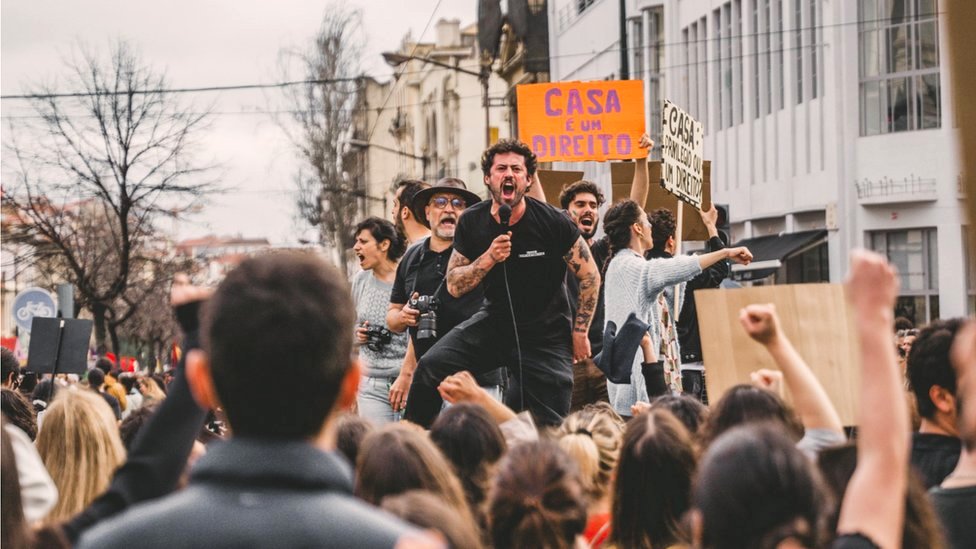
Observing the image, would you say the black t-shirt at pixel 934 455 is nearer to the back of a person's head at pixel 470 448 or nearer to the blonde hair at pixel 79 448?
the back of a person's head at pixel 470 448

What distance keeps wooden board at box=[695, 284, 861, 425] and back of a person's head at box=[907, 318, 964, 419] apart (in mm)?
194

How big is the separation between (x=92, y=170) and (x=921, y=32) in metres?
20.0

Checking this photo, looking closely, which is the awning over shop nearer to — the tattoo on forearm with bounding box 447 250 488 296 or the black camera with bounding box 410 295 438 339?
the black camera with bounding box 410 295 438 339

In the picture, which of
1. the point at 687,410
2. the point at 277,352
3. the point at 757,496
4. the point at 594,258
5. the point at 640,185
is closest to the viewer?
the point at 277,352

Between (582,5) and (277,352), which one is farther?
(582,5)

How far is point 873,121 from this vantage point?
94.3 ft

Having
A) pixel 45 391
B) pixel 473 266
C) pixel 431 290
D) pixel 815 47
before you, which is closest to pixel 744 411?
pixel 473 266

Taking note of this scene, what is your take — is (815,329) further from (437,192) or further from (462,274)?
(437,192)

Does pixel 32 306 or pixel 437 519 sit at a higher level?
pixel 32 306

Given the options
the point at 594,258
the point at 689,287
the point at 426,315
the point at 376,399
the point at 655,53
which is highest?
the point at 655,53

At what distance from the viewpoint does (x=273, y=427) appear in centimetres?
222

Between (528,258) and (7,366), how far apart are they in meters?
5.70

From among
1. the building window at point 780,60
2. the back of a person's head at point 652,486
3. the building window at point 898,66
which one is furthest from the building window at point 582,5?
the back of a person's head at point 652,486

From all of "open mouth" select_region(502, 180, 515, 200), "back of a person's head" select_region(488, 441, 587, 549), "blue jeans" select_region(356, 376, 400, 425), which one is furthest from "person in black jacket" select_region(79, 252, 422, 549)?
"blue jeans" select_region(356, 376, 400, 425)
